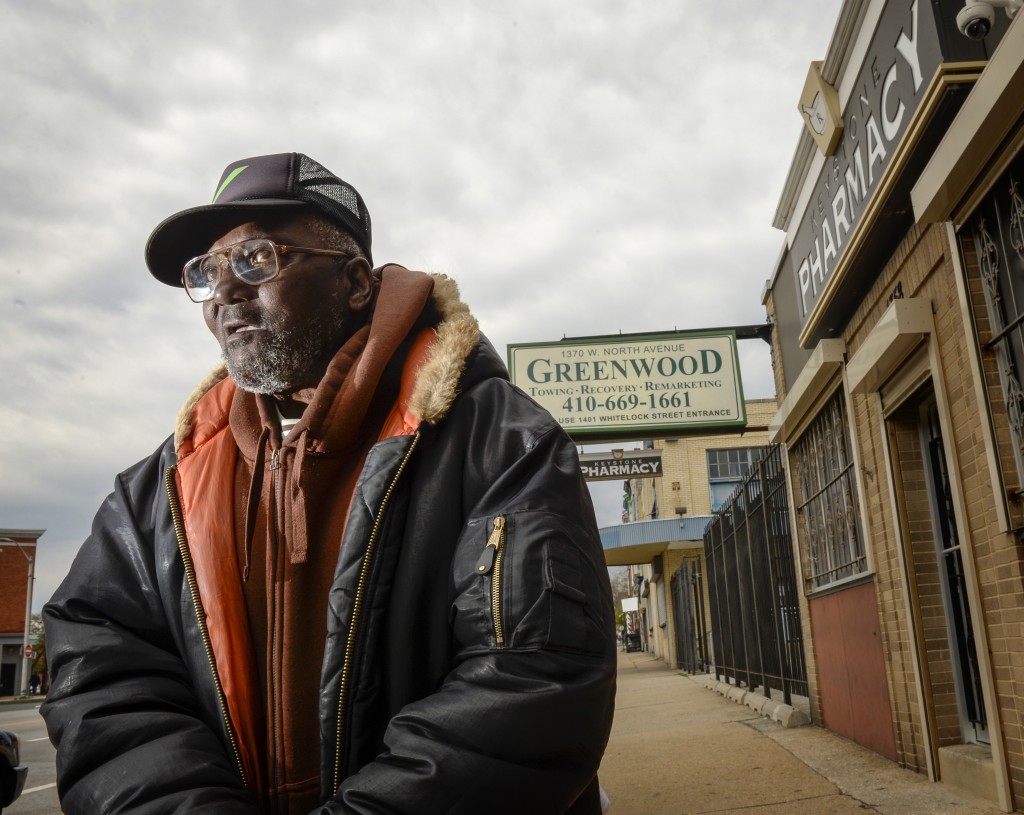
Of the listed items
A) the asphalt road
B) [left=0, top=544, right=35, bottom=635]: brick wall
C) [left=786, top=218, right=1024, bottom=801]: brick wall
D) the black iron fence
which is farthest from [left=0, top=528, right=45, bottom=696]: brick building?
[left=786, top=218, right=1024, bottom=801]: brick wall

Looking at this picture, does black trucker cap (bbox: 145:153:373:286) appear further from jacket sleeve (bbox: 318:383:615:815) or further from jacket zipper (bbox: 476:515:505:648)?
jacket zipper (bbox: 476:515:505:648)

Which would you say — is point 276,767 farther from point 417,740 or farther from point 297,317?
point 297,317

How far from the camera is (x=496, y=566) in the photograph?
5.65 feet

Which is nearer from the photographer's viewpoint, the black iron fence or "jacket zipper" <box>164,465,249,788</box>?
"jacket zipper" <box>164,465,249,788</box>

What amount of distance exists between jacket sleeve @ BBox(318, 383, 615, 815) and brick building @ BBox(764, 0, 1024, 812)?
10.1ft

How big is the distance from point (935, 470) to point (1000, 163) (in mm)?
2533

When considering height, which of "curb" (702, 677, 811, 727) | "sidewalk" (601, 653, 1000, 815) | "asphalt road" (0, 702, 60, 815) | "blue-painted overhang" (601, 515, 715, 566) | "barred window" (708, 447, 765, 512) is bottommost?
"asphalt road" (0, 702, 60, 815)

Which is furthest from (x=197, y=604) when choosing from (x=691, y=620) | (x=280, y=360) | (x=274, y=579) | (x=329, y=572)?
(x=691, y=620)

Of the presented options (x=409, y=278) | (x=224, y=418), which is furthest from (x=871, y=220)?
(x=224, y=418)

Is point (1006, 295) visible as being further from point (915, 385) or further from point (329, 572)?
point (329, 572)

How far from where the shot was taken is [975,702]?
5664 mm

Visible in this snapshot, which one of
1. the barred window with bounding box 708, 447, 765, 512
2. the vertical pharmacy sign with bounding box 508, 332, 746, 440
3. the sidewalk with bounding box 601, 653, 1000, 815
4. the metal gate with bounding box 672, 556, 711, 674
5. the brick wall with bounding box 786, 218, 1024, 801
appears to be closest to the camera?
the brick wall with bounding box 786, 218, 1024, 801

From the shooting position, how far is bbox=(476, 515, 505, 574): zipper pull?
5.67 feet

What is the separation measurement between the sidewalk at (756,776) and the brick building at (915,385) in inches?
9.5
